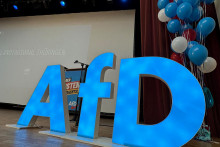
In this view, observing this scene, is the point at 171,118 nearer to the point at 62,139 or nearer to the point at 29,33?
the point at 62,139

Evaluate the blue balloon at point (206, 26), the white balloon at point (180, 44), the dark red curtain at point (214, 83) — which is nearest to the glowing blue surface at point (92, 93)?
the white balloon at point (180, 44)

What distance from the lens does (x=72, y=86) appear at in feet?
11.3

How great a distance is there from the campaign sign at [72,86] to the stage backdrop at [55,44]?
19cm

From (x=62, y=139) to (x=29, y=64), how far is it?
308cm

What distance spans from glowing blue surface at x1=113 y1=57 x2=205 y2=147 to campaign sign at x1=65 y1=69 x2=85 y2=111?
2193mm

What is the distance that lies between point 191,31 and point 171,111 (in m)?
1.03

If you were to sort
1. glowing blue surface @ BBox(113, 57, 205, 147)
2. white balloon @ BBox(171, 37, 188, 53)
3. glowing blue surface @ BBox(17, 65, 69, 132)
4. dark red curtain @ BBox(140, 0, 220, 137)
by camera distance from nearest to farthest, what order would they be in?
glowing blue surface @ BBox(113, 57, 205, 147) → glowing blue surface @ BBox(17, 65, 69, 132) → white balloon @ BBox(171, 37, 188, 53) → dark red curtain @ BBox(140, 0, 220, 137)

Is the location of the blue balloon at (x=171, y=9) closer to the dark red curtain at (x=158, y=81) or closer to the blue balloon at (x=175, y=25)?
the blue balloon at (x=175, y=25)

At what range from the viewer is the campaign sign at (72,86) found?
3344mm

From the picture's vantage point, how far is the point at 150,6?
2396 mm

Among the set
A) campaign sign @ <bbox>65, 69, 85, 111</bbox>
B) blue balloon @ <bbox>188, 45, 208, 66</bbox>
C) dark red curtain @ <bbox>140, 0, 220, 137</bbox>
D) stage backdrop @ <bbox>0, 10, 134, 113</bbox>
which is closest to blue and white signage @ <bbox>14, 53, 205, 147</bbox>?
blue balloon @ <bbox>188, 45, 208, 66</bbox>

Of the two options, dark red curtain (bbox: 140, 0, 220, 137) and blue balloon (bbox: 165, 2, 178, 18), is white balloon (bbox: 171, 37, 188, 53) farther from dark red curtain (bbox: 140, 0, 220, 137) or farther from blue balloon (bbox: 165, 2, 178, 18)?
dark red curtain (bbox: 140, 0, 220, 137)

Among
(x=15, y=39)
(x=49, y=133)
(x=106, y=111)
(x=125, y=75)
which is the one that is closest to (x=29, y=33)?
(x=15, y=39)

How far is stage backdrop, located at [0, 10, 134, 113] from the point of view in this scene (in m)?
3.53
